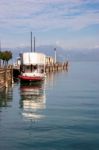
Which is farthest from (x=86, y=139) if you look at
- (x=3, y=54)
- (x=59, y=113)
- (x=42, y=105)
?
(x=3, y=54)

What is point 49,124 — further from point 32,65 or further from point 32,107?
point 32,65

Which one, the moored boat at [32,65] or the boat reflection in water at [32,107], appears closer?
the boat reflection in water at [32,107]

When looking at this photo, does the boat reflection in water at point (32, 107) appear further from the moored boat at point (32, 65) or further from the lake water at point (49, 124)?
the moored boat at point (32, 65)

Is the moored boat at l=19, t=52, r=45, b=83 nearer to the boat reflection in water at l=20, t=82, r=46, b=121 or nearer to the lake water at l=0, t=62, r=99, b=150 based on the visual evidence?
the boat reflection in water at l=20, t=82, r=46, b=121

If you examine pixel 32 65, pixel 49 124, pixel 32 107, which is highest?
pixel 49 124

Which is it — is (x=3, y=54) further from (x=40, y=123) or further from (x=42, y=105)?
(x=40, y=123)

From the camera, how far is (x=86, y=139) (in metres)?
32.9

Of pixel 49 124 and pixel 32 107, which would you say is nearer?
pixel 49 124

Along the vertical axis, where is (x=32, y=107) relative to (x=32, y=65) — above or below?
below

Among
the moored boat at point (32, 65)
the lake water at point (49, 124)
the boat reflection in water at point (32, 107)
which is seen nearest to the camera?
the lake water at point (49, 124)

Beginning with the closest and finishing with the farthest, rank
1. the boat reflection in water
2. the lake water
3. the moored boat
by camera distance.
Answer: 1. the lake water
2. the boat reflection in water
3. the moored boat

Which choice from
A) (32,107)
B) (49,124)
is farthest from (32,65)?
(49,124)

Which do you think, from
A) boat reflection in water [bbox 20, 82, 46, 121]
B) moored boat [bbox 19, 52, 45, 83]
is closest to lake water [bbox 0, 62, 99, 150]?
boat reflection in water [bbox 20, 82, 46, 121]

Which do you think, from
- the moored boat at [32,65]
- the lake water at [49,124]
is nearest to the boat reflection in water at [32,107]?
Result: the lake water at [49,124]
